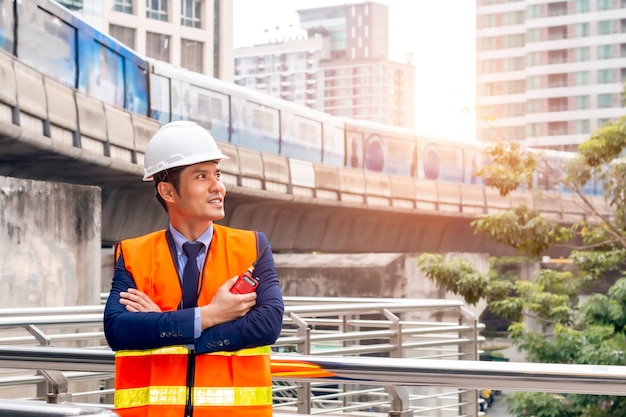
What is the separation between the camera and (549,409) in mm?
A: 19703

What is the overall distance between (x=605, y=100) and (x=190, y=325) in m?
120

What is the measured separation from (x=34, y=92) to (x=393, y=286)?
19.4 meters

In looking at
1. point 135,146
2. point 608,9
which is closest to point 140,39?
point 135,146

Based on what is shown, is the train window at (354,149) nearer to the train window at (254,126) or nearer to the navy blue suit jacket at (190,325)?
the train window at (254,126)

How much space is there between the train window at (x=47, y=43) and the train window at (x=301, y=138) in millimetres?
12473

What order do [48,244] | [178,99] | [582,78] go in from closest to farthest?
1. [48,244]
2. [178,99]
3. [582,78]

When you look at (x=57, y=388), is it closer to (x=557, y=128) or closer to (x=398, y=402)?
(x=398, y=402)

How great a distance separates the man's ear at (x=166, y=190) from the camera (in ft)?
9.71

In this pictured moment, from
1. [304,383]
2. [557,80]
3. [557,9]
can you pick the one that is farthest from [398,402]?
[557,9]

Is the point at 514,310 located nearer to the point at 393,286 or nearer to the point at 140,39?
the point at 393,286

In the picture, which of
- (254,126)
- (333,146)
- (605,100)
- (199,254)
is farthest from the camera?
(605,100)

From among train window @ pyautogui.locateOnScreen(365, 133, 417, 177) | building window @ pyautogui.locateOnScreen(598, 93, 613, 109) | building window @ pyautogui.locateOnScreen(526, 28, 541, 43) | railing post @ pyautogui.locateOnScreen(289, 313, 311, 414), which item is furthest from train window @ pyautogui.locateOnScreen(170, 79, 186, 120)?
building window @ pyautogui.locateOnScreen(526, 28, 541, 43)

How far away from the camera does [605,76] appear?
118375 millimetres

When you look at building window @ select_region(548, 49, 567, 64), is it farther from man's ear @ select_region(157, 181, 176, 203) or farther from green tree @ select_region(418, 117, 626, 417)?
man's ear @ select_region(157, 181, 176, 203)
